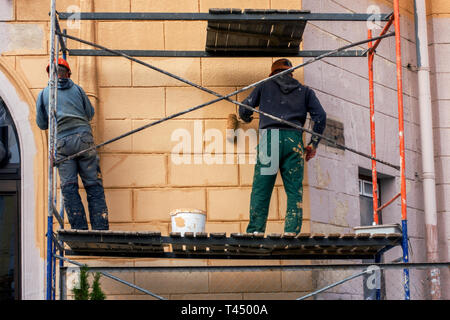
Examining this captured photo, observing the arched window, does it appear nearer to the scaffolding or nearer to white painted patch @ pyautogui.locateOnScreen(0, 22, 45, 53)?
white painted patch @ pyautogui.locateOnScreen(0, 22, 45, 53)

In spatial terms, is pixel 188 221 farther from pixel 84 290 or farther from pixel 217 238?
pixel 84 290

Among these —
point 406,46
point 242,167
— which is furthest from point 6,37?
point 406,46

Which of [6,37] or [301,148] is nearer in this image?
[301,148]

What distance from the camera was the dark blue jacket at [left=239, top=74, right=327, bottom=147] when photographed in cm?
810

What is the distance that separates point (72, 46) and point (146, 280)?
2.37 metres

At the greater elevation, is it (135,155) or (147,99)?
(147,99)

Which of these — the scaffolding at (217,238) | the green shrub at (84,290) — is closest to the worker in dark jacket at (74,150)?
the scaffolding at (217,238)

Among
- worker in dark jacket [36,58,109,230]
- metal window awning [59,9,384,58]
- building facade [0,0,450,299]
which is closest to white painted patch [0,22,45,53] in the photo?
building facade [0,0,450,299]

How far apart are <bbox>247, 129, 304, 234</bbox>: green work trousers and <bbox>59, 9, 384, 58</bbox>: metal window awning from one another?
93 centimetres

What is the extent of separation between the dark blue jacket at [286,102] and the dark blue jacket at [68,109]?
143 cm

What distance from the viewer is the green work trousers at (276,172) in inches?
309

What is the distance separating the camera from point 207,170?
8.57m

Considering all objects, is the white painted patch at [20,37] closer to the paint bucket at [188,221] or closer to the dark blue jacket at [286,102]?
the dark blue jacket at [286,102]
